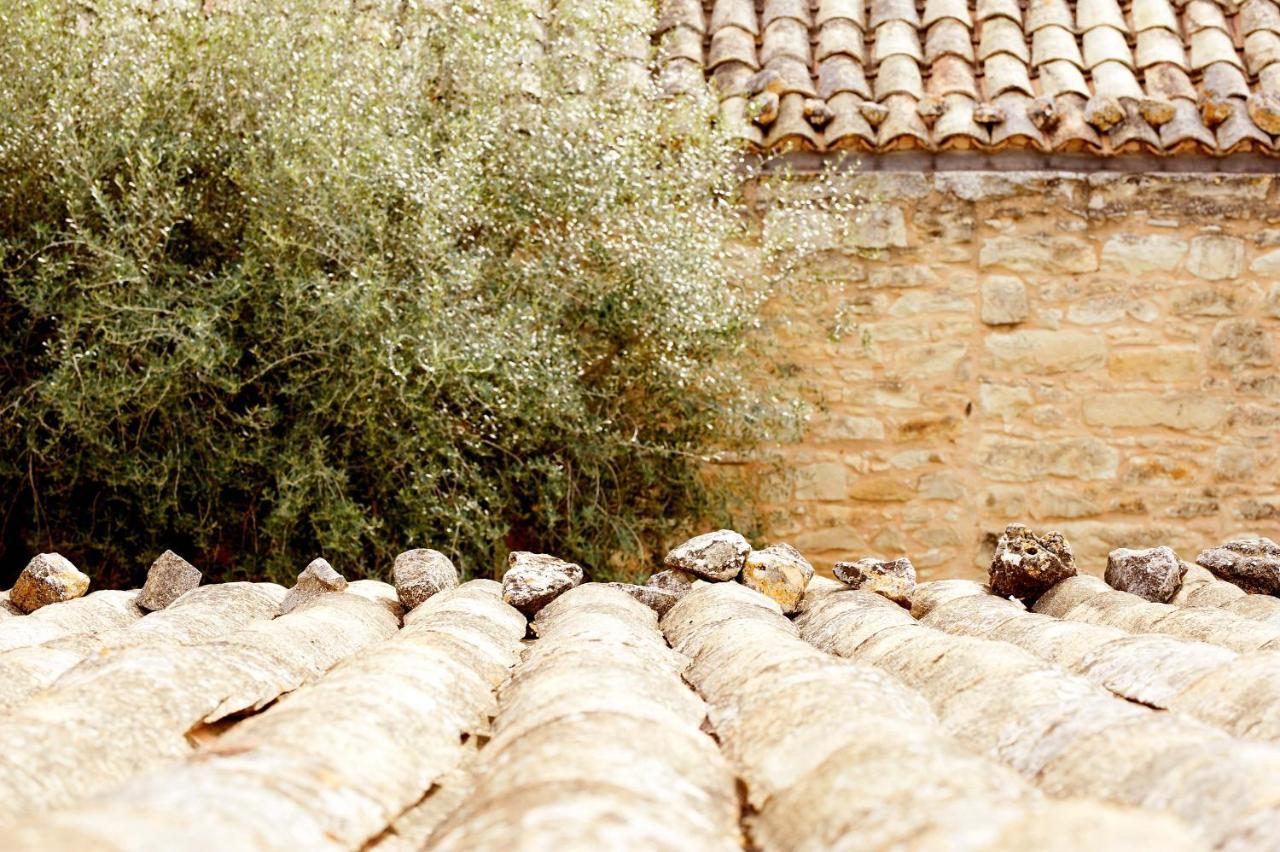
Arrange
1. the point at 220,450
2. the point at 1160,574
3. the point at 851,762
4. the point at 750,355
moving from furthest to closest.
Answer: the point at 750,355 < the point at 220,450 < the point at 1160,574 < the point at 851,762

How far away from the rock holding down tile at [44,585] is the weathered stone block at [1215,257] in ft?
16.4

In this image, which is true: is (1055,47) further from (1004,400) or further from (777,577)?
(777,577)

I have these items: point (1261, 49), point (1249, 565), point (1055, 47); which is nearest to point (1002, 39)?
point (1055, 47)

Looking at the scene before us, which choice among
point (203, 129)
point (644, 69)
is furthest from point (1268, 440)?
point (203, 129)

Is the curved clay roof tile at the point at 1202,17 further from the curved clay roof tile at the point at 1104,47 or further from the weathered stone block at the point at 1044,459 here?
the weathered stone block at the point at 1044,459

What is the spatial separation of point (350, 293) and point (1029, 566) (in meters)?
2.72

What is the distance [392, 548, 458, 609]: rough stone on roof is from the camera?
3164mm

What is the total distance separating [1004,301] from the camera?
5902 mm

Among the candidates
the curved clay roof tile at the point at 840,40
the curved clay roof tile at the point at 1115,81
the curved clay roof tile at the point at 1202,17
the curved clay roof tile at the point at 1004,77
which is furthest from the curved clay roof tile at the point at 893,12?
the curved clay roof tile at the point at 1202,17

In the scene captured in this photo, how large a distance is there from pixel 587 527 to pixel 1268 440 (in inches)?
129

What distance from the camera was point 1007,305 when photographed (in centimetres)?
590

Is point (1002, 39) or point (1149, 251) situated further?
point (1002, 39)

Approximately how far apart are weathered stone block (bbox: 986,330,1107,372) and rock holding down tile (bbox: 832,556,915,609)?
263cm

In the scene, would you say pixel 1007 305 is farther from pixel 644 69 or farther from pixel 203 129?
pixel 203 129
